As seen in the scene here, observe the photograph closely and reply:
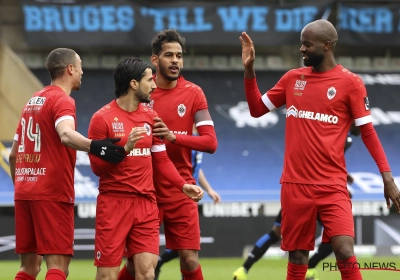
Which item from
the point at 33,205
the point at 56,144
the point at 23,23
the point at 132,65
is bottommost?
the point at 33,205

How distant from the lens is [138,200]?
666 cm

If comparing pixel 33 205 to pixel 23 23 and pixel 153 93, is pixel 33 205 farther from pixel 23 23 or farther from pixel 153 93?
pixel 23 23

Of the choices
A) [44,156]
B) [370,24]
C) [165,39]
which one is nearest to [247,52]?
[165,39]

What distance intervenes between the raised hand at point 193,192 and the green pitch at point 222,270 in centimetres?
440

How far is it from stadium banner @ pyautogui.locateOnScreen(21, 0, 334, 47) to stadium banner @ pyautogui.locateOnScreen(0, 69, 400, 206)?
1623 millimetres

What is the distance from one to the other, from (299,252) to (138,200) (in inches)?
54.4

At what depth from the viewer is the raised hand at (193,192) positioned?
6707 millimetres

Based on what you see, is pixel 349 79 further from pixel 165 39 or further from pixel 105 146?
pixel 105 146

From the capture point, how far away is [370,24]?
17422 mm

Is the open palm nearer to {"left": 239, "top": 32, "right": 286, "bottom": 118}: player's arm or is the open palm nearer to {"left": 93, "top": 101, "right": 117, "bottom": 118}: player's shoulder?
{"left": 239, "top": 32, "right": 286, "bottom": 118}: player's arm

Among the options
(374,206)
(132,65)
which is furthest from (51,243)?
(374,206)

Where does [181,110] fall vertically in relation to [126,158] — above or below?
above

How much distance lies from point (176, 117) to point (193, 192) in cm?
87

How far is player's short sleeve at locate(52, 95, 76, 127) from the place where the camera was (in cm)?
659
